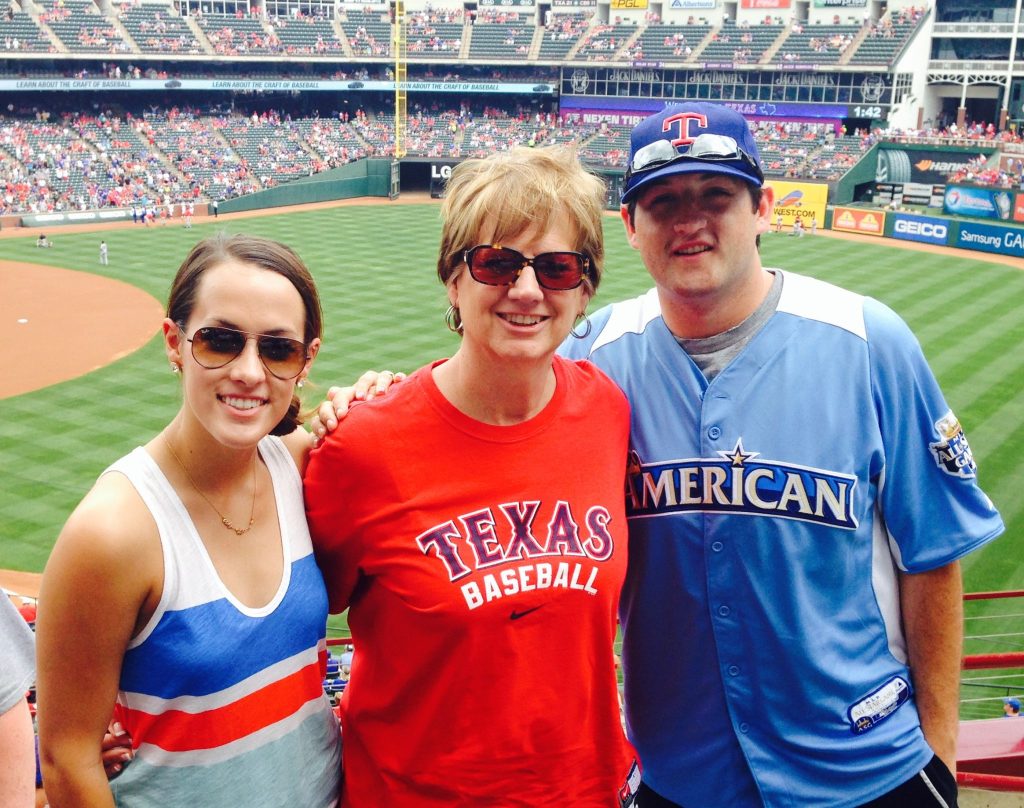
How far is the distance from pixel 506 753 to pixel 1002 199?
45.5 metres

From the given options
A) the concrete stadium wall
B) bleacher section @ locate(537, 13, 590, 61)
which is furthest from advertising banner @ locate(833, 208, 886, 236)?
bleacher section @ locate(537, 13, 590, 61)

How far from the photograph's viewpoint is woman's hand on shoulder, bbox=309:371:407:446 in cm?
333

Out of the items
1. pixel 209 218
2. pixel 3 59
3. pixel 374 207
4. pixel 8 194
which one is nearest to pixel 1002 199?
pixel 374 207

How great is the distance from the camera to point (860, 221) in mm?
44031

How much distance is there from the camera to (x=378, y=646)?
316cm

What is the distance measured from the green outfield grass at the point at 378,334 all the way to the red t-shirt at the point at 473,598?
133cm

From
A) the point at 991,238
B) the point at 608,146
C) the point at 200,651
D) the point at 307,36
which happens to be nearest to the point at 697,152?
the point at 200,651

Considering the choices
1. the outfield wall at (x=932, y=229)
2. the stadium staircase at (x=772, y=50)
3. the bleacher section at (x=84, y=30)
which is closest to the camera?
the outfield wall at (x=932, y=229)

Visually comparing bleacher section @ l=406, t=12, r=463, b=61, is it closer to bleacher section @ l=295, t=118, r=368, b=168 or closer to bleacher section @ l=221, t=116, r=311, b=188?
bleacher section @ l=295, t=118, r=368, b=168

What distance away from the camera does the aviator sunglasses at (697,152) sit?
3.22m

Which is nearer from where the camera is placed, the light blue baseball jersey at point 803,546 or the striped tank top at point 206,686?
the striped tank top at point 206,686

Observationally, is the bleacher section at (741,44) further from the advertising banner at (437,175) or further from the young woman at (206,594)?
the young woman at (206,594)

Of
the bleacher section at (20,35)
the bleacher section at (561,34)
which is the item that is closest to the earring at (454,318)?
the bleacher section at (20,35)

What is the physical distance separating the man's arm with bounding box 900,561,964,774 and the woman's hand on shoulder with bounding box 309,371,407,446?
1.97 metres
